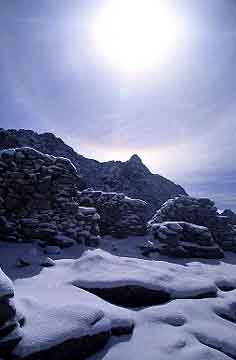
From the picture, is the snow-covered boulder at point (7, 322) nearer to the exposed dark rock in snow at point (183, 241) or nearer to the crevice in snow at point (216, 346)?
Answer: the crevice in snow at point (216, 346)

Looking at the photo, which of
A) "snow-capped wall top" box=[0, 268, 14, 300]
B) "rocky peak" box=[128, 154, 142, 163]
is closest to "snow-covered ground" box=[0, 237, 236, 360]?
"snow-capped wall top" box=[0, 268, 14, 300]

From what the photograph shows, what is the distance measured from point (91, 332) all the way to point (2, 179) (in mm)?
8275

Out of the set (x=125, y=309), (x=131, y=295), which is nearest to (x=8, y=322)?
(x=125, y=309)

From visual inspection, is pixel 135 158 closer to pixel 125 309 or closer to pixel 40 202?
pixel 40 202

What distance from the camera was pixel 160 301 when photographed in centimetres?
739

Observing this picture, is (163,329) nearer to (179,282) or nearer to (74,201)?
(179,282)

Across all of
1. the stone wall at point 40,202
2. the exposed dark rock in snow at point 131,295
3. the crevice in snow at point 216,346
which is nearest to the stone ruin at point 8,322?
the exposed dark rock in snow at point 131,295

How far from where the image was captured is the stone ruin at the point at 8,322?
15.2 feet

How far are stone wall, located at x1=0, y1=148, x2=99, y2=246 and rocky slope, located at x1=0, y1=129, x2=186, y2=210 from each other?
86.6 feet

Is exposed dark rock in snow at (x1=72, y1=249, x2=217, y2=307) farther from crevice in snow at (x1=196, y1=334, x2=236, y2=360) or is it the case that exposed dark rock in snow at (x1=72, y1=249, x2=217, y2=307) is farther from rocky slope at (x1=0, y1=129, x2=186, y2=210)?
rocky slope at (x1=0, y1=129, x2=186, y2=210)

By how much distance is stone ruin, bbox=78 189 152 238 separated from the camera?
16.8 m

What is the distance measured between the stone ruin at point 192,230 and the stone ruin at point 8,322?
1004 cm

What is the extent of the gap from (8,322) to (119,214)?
12.5 metres

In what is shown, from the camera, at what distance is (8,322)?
15.8 ft
